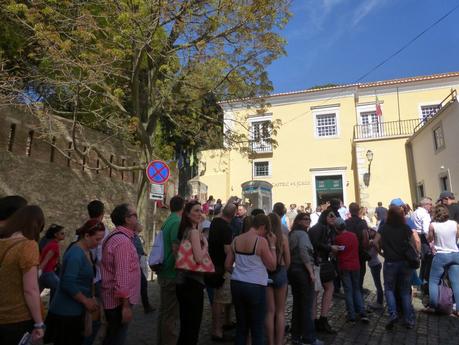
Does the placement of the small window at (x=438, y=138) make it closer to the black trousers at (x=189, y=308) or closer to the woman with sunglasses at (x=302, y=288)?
the woman with sunglasses at (x=302, y=288)

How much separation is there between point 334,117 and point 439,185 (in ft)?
29.2

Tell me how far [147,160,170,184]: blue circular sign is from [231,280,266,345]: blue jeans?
17.9ft

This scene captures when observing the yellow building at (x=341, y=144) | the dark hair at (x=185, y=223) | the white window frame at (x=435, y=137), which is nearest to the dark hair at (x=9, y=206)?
the dark hair at (x=185, y=223)

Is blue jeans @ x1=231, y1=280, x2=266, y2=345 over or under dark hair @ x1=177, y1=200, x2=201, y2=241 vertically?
Result: under

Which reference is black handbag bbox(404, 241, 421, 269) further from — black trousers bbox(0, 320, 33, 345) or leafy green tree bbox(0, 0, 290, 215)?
leafy green tree bbox(0, 0, 290, 215)

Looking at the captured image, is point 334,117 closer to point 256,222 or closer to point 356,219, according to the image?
point 356,219

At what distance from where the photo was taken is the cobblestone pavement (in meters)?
4.92

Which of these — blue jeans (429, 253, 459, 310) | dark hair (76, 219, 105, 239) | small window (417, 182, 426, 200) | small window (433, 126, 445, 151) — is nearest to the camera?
dark hair (76, 219, 105, 239)

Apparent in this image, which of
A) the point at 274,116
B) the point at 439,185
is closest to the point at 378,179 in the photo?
the point at 439,185

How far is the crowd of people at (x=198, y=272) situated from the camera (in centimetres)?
266

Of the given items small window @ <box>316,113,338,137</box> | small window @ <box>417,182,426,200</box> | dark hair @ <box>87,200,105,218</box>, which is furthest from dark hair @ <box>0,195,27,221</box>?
small window @ <box>316,113,338,137</box>

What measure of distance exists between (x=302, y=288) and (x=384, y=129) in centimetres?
2231

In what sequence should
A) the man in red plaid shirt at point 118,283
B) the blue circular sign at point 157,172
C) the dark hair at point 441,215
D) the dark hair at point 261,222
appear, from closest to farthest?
1. the man in red plaid shirt at point 118,283
2. the dark hair at point 261,222
3. the dark hair at point 441,215
4. the blue circular sign at point 157,172

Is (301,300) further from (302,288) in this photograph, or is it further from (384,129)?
(384,129)
